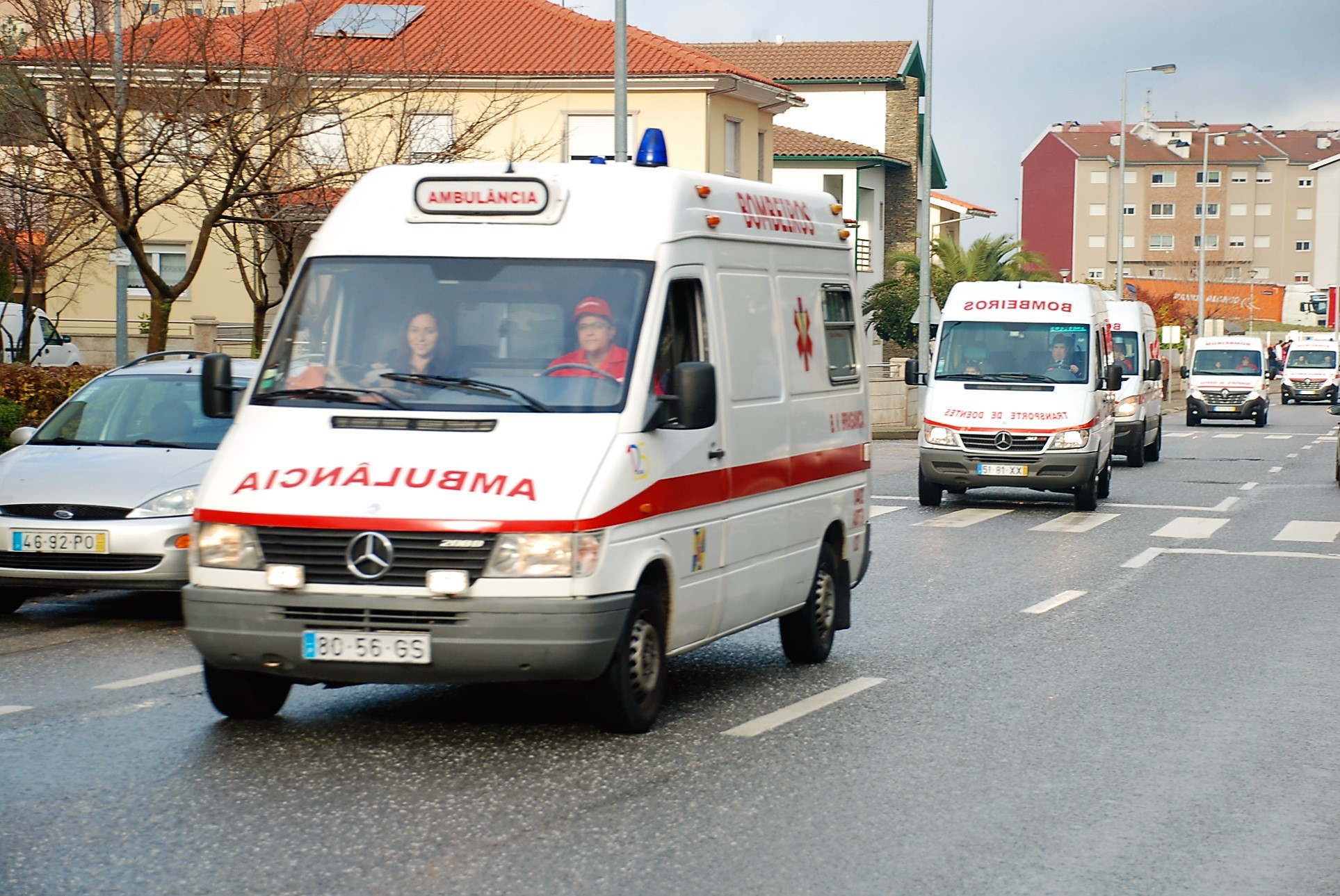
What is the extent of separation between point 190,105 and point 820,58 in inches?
1966

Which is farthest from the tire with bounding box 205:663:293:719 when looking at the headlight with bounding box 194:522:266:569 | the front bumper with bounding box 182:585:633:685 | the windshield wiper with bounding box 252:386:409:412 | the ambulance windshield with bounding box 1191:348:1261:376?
the ambulance windshield with bounding box 1191:348:1261:376

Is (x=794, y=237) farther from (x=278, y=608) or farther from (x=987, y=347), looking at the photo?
(x=987, y=347)

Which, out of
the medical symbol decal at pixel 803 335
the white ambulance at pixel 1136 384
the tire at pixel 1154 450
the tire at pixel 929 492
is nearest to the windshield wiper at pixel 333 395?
the medical symbol decal at pixel 803 335

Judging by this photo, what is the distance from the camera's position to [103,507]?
10.6 m

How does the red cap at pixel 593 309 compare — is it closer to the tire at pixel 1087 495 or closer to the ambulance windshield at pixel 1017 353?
the tire at pixel 1087 495

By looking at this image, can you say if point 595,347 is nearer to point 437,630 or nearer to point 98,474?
point 437,630

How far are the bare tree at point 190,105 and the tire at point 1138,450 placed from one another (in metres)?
11.0

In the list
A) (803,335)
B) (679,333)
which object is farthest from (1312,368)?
(679,333)

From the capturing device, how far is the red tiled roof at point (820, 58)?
66.6 meters

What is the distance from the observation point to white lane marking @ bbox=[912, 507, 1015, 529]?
60.4ft

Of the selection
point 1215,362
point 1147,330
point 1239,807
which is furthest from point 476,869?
point 1215,362

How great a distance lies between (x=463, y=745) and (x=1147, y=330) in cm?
2502

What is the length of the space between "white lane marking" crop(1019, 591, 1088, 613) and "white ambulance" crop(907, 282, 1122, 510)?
677 cm

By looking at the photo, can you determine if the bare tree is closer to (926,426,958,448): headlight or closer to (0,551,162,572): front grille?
(926,426,958,448): headlight
